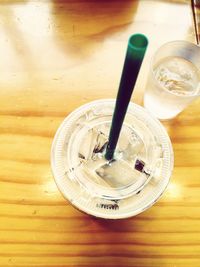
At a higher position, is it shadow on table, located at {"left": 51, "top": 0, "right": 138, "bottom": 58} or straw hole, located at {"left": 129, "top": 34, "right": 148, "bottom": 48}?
straw hole, located at {"left": 129, "top": 34, "right": 148, "bottom": 48}

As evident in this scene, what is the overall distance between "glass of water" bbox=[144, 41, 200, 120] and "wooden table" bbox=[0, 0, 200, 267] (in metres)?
0.03

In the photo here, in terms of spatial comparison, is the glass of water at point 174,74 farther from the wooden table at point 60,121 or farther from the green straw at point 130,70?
the green straw at point 130,70

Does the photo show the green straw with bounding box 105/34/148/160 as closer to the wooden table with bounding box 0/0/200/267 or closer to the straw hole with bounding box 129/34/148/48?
the straw hole with bounding box 129/34/148/48

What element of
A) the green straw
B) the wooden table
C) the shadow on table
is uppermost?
the green straw

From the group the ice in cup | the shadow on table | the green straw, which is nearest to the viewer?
the green straw

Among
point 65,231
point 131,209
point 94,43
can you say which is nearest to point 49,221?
point 65,231

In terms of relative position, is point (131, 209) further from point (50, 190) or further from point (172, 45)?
point (172, 45)

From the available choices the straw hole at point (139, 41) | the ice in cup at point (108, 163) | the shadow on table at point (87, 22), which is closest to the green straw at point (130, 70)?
the straw hole at point (139, 41)

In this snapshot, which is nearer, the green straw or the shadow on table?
the green straw

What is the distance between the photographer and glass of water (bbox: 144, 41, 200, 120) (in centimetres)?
65

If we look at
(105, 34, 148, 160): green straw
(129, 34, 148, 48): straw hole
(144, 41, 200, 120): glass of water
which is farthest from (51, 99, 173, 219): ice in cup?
(129, 34, 148, 48): straw hole

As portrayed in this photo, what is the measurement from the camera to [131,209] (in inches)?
21.4

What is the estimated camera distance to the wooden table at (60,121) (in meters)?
0.59

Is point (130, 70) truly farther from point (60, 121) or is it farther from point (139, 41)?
point (60, 121)
